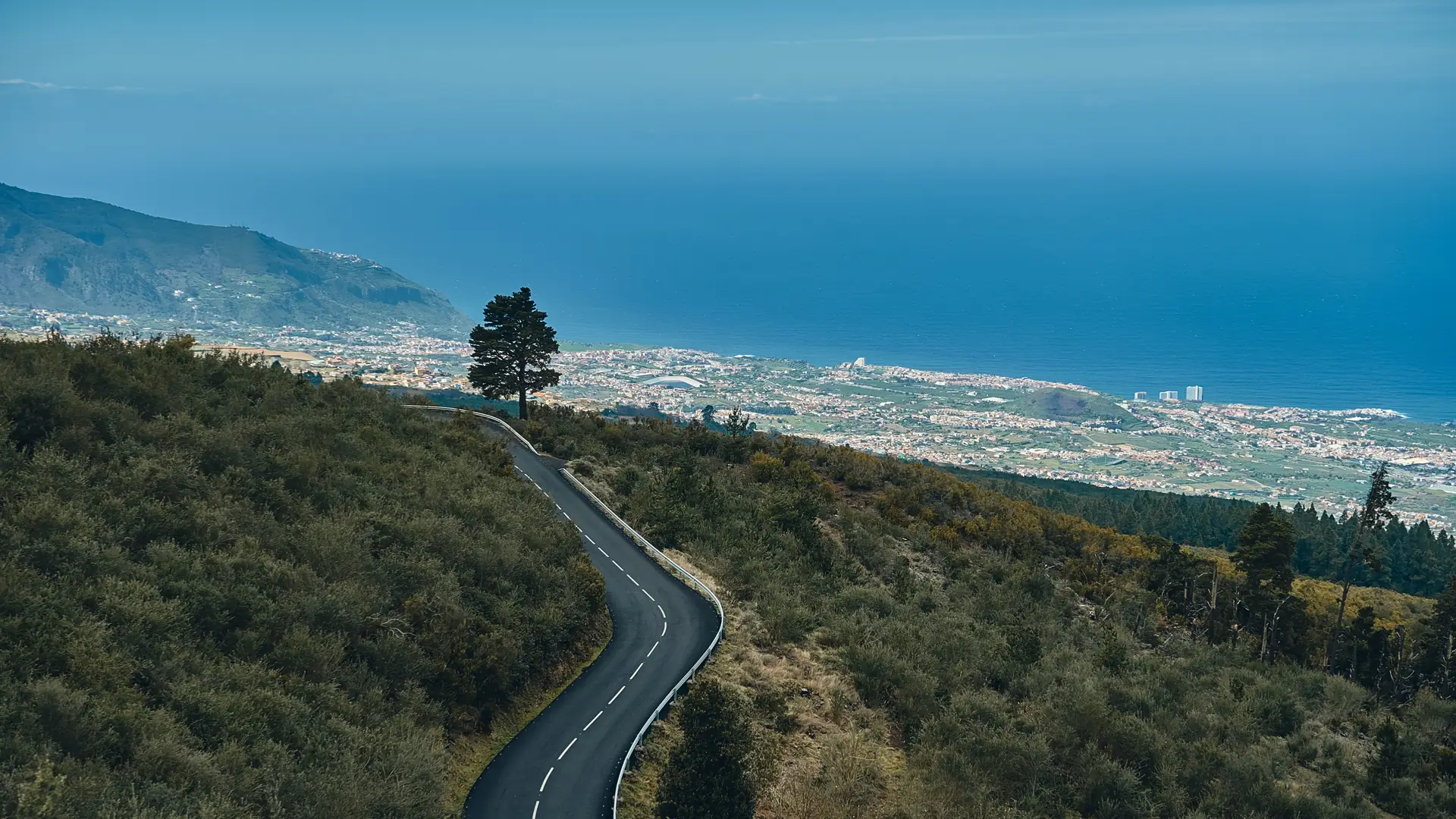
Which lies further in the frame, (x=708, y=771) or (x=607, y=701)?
(x=607, y=701)

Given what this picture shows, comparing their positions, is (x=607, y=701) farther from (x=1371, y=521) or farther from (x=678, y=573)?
(x=1371, y=521)

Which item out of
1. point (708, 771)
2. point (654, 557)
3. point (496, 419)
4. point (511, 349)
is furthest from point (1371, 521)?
point (496, 419)

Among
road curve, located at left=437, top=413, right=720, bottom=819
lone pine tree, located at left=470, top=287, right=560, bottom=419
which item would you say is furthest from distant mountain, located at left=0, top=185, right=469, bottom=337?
road curve, located at left=437, top=413, right=720, bottom=819

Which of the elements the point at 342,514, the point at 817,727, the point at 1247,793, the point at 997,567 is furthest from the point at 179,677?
the point at 997,567

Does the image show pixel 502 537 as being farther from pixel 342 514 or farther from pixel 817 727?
pixel 817 727

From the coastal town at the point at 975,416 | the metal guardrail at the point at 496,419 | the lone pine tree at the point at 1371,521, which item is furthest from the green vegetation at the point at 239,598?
the coastal town at the point at 975,416

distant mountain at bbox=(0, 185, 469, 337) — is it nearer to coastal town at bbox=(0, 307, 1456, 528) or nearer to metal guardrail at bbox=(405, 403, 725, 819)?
coastal town at bbox=(0, 307, 1456, 528)

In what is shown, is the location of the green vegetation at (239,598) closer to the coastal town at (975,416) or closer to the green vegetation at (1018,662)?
the green vegetation at (1018,662)
